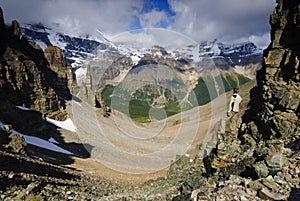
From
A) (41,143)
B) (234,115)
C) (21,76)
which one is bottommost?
(41,143)

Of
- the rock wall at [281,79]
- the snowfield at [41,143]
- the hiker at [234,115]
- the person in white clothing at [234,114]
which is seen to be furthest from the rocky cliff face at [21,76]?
the rock wall at [281,79]

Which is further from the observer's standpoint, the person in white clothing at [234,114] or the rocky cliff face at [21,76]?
the rocky cliff face at [21,76]

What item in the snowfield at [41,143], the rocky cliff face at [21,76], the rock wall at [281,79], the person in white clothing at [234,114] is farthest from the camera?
the rocky cliff face at [21,76]

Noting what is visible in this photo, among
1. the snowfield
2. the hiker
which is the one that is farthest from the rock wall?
the snowfield

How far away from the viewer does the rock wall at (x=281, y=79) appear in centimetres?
2122

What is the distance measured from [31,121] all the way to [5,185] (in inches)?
1595

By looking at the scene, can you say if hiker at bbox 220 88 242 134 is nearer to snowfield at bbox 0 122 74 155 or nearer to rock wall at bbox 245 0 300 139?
rock wall at bbox 245 0 300 139

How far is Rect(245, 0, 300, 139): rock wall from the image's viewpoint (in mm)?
21219

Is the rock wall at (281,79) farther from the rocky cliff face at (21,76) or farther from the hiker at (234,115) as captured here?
the rocky cliff face at (21,76)

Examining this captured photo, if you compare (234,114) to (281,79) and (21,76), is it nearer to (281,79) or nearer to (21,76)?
(281,79)

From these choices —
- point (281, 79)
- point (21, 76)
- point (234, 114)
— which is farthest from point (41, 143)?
point (281, 79)

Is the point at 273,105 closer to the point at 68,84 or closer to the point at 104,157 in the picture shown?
the point at 104,157

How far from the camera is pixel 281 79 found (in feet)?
79.7

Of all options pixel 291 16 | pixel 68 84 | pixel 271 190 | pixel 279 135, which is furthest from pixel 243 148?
pixel 68 84
